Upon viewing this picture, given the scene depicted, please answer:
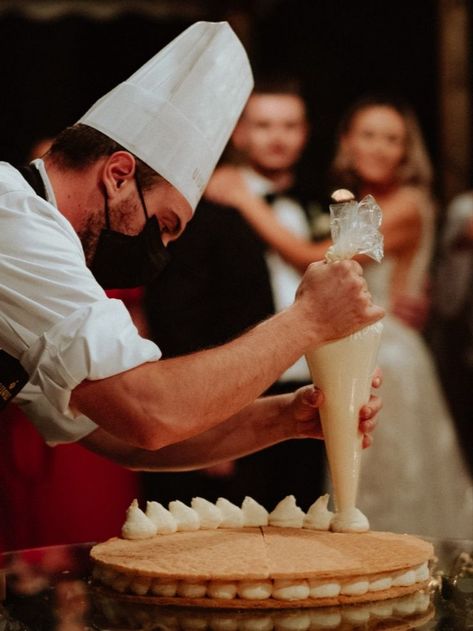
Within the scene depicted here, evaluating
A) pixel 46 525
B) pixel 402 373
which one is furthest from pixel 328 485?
pixel 46 525

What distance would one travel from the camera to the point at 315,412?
2.25m

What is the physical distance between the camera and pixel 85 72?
6.84 metres

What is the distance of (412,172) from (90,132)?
2514 mm

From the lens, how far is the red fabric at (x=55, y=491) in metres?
3.60

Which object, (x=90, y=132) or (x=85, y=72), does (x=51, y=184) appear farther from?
(x=85, y=72)

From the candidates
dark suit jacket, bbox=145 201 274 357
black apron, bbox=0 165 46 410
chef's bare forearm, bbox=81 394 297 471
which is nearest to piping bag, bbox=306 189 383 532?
chef's bare forearm, bbox=81 394 297 471

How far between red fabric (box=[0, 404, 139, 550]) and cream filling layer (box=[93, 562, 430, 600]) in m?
1.82

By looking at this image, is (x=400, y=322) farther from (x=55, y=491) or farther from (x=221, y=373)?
(x=221, y=373)

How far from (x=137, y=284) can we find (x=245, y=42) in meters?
4.88

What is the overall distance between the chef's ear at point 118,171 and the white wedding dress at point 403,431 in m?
2.51

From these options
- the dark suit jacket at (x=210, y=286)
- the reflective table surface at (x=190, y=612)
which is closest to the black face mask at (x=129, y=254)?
the reflective table surface at (x=190, y=612)

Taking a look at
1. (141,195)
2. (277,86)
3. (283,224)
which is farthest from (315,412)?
(277,86)

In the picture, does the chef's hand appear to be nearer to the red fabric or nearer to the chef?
the chef

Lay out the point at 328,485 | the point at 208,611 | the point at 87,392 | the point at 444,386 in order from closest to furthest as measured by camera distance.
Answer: the point at 208,611 < the point at 87,392 < the point at 328,485 < the point at 444,386
